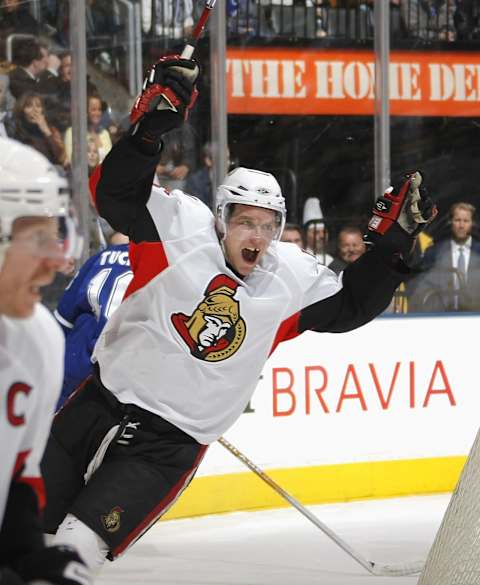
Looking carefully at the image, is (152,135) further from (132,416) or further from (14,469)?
(14,469)

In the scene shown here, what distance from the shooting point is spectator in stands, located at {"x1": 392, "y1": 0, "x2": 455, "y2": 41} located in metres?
6.27

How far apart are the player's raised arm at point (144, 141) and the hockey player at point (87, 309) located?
120 centimetres

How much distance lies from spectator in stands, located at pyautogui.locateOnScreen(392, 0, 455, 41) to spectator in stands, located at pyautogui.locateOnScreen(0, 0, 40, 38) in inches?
64.0

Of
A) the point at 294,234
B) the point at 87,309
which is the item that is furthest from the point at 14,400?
the point at 294,234

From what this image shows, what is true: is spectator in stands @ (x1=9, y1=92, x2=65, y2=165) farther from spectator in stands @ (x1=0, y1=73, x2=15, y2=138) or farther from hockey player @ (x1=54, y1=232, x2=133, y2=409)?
hockey player @ (x1=54, y1=232, x2=133, y2=409)

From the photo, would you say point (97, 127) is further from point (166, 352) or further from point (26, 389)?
point (26, 389)

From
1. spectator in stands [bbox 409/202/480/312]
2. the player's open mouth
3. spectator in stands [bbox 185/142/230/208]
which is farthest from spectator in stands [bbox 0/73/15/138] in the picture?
the player's open mouth

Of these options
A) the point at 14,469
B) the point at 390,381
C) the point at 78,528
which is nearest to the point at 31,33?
the point at 390,381

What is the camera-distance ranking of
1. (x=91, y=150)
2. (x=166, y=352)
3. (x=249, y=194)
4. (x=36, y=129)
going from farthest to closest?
(x=91, y=150) < (x=36, y=129) < (x=249, y=194) < (x=166, y=352)

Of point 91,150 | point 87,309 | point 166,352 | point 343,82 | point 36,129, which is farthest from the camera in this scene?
point 343,82

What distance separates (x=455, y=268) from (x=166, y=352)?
3.44 meters

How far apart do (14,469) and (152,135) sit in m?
1.09

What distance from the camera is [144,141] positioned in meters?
2.85

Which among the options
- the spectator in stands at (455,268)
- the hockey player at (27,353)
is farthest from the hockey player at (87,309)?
the hockey player at (27,353)
